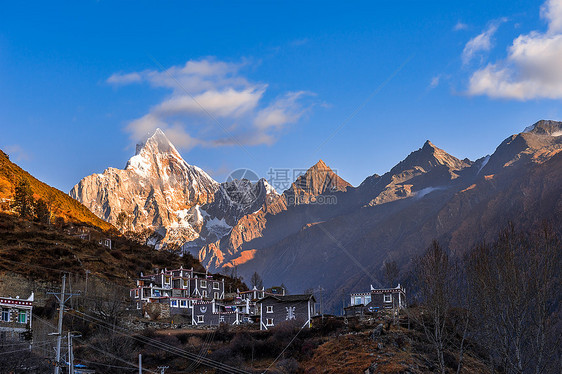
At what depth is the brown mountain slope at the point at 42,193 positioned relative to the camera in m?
134

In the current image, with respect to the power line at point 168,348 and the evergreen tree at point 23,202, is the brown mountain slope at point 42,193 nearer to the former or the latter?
the evergreen tree at point 23,202

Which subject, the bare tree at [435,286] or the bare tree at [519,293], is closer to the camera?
the bare tree at [519,293]

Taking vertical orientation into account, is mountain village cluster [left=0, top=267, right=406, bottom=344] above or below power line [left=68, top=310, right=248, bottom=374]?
above

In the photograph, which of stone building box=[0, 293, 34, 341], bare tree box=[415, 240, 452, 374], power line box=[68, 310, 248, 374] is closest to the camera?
bare tree box=[415, 240, 452, 374]

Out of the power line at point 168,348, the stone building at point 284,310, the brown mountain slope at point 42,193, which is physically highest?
the brown mountain slope at point 42,193

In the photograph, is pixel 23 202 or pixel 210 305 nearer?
pixel 210 305

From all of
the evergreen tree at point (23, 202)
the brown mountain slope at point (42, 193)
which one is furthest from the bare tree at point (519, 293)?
the brown mountain slope at point (42, 193)

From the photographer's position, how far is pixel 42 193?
154875mm

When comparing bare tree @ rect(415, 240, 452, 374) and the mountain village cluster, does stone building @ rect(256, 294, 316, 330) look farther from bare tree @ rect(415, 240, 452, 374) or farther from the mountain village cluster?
bare tree @ rect(415, 240, 452, 374)

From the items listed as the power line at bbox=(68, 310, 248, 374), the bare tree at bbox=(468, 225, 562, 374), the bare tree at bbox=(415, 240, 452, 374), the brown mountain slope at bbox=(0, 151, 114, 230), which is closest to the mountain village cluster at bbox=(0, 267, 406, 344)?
the power line at bbox=(68, 310, 248, 374)

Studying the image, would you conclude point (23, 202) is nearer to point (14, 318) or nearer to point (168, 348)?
point (14, 318)

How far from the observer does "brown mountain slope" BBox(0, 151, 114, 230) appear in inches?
5262

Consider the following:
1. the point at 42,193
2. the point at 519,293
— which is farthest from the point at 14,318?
the point at 42,193

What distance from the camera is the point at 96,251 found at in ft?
333
